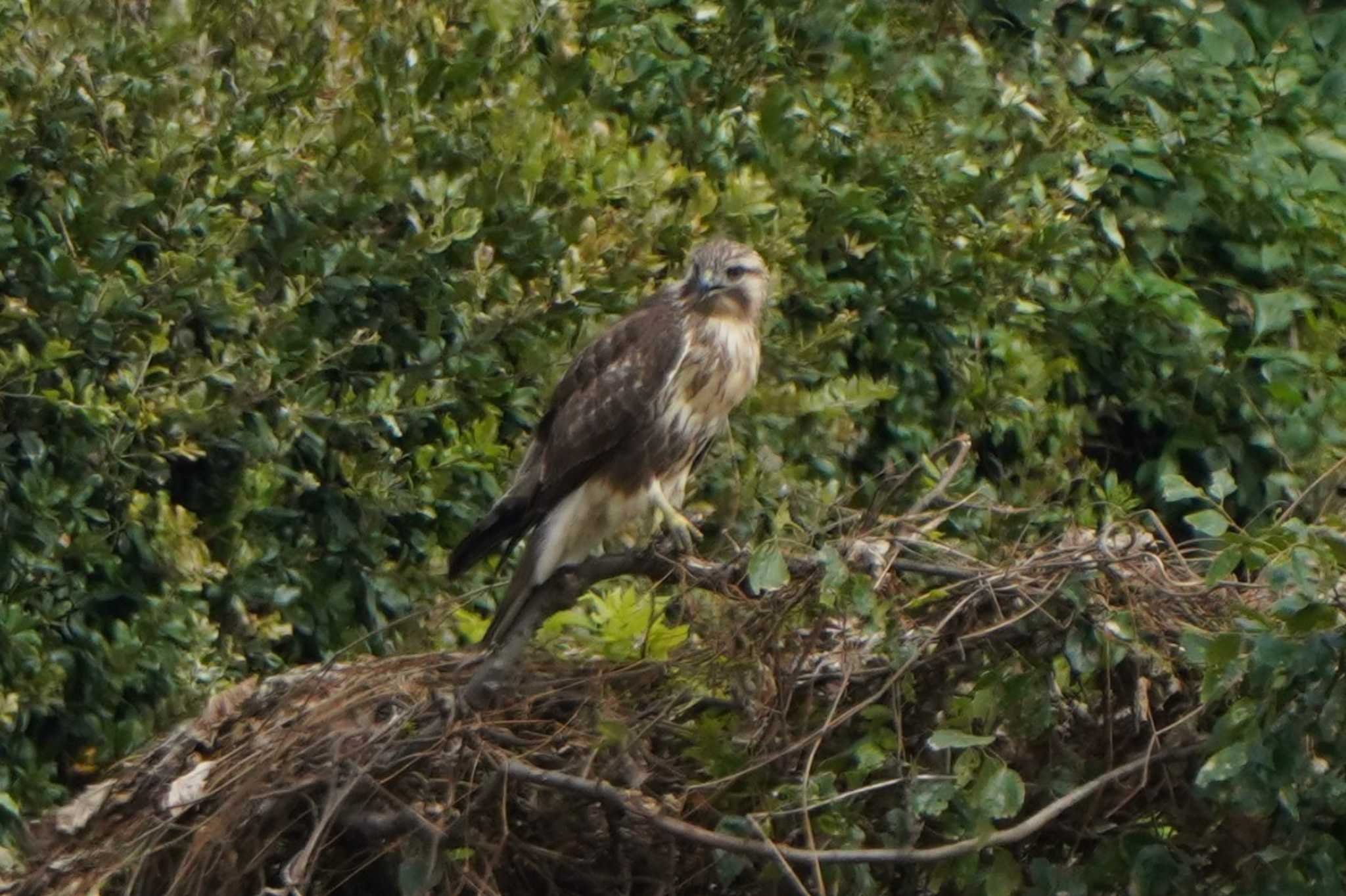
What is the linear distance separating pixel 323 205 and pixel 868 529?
2.18 m

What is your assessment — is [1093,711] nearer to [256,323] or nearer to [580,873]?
[580,873]

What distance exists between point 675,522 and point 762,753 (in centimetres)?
145

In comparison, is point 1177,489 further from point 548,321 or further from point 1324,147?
point 1324,147

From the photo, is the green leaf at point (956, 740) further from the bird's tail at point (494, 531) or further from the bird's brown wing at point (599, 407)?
the bird's brown wing at point (599, 407)

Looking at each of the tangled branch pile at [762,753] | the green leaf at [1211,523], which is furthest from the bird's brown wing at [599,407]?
the green leaf at [1211,523]

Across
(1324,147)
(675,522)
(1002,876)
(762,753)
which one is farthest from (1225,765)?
(1324,147)

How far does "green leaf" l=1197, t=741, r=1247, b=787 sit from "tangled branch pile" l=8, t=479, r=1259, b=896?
21 cm

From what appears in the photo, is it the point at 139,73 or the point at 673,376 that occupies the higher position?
the point at 139,73

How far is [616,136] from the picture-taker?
20.7 feet

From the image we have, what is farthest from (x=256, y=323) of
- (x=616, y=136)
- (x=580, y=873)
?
(x=580, y=873)

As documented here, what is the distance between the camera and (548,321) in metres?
5.99

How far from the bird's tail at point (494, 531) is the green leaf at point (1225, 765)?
2.10 meters

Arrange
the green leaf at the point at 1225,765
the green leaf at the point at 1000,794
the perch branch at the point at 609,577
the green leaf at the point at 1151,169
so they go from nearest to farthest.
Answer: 1. the green leaf at the point at 1225,765
2. the green leaf at the point at 1000,794
3. the perch branch at the point at 609,577
4. the green leaf at the point at 1151,169

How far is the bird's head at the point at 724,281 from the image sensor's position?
562 cm
